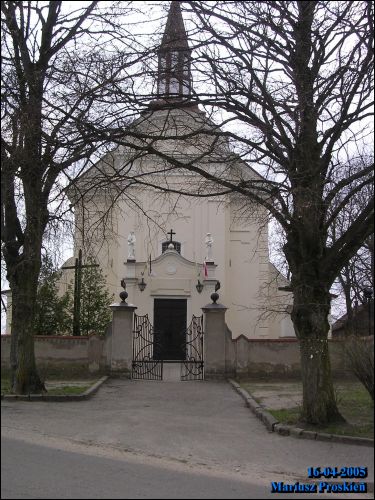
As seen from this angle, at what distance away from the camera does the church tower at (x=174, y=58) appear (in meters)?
12.0

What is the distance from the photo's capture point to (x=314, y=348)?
35.7ft

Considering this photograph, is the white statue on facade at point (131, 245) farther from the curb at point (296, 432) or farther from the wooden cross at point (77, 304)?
the curb at point (296, 432)

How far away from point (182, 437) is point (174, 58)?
7.69 m

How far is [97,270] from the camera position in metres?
27.0

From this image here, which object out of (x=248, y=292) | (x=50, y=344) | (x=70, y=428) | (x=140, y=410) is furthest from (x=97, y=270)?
(x=70, y=428)

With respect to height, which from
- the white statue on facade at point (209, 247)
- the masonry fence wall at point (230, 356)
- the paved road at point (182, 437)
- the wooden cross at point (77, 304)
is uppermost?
the white statue on facade at point (209, 247)

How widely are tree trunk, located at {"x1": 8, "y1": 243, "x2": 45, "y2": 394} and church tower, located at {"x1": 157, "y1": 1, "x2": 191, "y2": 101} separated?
5424mm

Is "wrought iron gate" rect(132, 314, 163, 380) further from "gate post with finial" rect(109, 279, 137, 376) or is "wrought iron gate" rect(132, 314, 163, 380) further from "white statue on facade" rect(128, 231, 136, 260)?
"white statue on facade" rect(128, 231, 136, 260)

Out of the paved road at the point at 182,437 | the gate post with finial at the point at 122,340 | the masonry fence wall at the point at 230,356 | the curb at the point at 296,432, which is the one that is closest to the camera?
the paved road at the point at 182,437

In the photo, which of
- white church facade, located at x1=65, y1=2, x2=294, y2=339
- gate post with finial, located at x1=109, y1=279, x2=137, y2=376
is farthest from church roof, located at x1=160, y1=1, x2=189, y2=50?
gate post with finial, located at x1=109, y1=279, x2=137, y2=376

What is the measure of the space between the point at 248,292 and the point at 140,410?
69.3ft

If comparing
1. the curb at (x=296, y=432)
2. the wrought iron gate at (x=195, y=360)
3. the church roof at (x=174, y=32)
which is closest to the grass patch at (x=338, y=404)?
the curb at (x=296, y=432)

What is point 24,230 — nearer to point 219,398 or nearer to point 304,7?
point 219,398

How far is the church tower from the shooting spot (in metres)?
12.0
